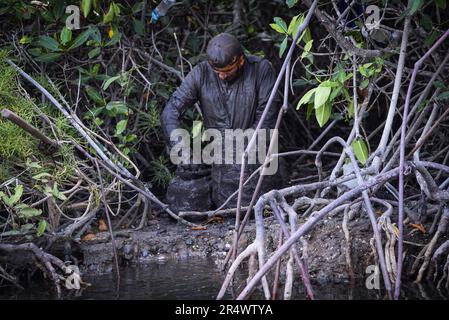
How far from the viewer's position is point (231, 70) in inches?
247

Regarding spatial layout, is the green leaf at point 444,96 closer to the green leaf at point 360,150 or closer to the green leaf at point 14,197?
the green leaf at point 360,150

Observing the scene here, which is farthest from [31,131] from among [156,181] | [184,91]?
[156,181]

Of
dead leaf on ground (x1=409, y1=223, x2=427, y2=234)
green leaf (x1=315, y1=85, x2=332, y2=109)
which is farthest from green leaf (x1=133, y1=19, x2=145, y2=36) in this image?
dead leaf on ground (x1=409, y1=223, x2=427, y2=234)

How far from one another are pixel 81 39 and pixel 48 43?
262mm

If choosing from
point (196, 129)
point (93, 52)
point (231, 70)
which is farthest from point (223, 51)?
point (93, 52)

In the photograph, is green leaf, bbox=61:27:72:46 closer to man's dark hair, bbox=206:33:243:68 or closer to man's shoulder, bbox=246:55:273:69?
man's dark hair, bbox=206:33:243:68

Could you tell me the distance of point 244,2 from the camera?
25.8 ft

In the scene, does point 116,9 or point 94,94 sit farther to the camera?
point 94,94

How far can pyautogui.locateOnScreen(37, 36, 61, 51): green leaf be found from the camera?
259 inches

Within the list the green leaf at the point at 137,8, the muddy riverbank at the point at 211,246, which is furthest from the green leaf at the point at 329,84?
the green leaf at the point at 137,8

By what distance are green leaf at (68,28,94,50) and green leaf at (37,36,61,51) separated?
109 mm

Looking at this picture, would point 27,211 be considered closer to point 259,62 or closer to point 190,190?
point 190,190

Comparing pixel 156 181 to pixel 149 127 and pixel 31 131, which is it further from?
pixel 31 131
